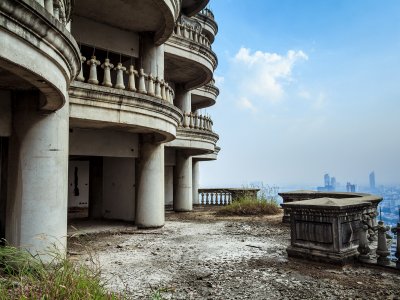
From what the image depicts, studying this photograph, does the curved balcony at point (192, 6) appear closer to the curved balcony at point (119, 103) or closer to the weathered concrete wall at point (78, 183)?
the curved balcony at point (119, 103)

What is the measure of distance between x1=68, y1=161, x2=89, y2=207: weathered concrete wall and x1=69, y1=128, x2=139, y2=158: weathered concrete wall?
9.30 m

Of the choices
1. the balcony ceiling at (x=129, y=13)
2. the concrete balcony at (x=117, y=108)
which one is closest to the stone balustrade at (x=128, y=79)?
the concrete balcony at (x=117, y=108)

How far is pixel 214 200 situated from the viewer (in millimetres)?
23203

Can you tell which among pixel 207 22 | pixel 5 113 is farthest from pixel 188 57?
pixel 5 113

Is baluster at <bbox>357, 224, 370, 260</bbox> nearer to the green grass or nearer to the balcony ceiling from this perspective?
the balcony ceiling

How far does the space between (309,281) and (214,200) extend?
57.6 ft

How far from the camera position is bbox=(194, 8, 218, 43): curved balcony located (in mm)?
21078

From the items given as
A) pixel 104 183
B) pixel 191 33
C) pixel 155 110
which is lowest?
pixel 104 183

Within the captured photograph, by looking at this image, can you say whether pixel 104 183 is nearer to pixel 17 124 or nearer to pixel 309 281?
pixel 17 124

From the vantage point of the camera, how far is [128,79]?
9281mm

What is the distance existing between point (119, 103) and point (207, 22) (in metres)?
14.6

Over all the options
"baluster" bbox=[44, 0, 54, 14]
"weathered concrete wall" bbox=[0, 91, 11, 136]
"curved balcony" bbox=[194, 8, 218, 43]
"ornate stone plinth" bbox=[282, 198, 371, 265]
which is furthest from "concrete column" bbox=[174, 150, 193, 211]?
"baluster" bbox=[44, 0, 54, 14]

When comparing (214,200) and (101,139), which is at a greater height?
(101,139)

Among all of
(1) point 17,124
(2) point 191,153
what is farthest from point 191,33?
(1) point 17,124
